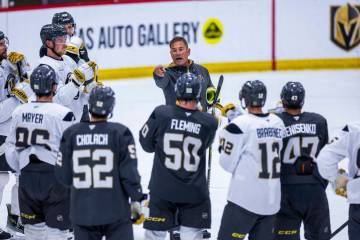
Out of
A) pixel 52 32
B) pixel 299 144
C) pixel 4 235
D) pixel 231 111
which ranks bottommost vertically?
pixel 4 235

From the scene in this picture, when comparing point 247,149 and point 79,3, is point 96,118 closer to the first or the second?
point 247,149

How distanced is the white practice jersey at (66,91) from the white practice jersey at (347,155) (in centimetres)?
225

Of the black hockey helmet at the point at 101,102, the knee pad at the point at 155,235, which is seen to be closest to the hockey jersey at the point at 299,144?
the knee pad at the point at 155,235

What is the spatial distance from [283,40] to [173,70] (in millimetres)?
6864

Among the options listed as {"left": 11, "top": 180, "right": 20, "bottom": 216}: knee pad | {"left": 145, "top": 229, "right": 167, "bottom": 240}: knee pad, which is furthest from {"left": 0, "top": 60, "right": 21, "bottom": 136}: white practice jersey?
{"left": 145, "top": 229, "right": 167, "bottom": 240}: knee pad

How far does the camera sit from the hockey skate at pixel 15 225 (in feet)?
23.8

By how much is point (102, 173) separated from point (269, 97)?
732 cm

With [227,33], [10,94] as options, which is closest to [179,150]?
[10,94]

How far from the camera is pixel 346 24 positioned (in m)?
13.8

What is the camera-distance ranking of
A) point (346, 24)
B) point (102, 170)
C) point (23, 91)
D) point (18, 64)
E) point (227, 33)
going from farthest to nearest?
point (346, 24) → point (227, 33) → point (18, 64) → point (23, 91) → point (102, 170)

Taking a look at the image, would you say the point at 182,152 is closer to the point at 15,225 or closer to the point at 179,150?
the point at 179,150

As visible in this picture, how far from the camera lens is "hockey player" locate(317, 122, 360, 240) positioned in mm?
5332

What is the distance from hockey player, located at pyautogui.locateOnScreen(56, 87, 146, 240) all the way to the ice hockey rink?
3393 millimetres

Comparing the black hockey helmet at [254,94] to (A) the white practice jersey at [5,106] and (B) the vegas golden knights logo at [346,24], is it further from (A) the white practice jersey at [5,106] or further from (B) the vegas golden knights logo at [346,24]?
(B) the vegas golden knights logo at [346,24]
